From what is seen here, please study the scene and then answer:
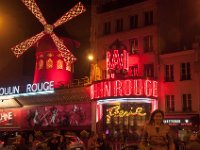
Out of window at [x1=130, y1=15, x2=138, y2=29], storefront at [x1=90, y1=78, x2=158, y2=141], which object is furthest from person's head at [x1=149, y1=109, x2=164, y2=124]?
window at [x1=130, y1=15, x2=138, y2=29]

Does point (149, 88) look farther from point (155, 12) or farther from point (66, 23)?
point (66, 23)

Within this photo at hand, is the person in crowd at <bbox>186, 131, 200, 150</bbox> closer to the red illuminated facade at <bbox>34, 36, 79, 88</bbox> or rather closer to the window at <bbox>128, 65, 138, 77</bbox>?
the window at <bbox>128, 65, 138, 77</bbox>

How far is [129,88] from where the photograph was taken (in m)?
21.2

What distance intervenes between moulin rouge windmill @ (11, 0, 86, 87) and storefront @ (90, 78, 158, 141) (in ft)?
23.2

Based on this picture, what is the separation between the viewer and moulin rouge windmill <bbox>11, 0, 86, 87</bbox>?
29797 mm

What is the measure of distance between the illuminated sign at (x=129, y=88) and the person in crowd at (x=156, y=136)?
52.5 ft

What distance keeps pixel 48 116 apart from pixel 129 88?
27.4ft

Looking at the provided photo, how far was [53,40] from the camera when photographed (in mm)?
29953

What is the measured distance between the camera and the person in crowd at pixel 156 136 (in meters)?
5.00

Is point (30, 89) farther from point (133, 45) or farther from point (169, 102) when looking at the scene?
point (169, 102)

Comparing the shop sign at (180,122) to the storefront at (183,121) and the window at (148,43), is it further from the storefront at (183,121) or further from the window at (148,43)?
the window at (148,43)

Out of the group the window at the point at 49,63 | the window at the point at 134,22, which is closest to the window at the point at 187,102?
the window at the point at 134,22

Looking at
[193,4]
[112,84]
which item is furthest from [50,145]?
[193,4]

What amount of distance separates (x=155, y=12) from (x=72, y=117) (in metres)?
8.74
